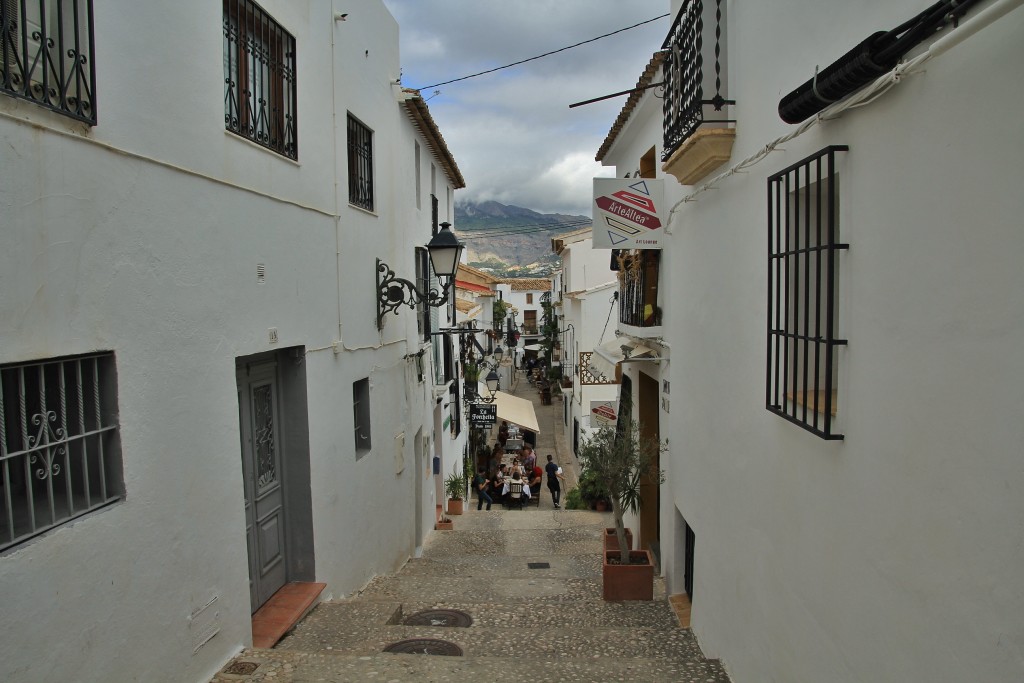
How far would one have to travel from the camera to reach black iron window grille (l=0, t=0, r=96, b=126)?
3.42m

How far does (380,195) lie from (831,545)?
7.60 metres

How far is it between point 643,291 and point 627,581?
150 inches

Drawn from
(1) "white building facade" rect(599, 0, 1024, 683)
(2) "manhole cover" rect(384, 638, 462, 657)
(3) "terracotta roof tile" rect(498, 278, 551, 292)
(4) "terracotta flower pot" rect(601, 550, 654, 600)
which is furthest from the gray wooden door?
(3) "terracotta roof tile" rect(498, 278, 551, 292)

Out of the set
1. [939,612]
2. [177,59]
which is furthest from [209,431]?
Result: [939,612]

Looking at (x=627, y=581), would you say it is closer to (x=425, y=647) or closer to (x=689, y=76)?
(x=425, y=647)

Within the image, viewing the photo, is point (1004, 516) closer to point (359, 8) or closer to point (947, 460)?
point (947, 460)

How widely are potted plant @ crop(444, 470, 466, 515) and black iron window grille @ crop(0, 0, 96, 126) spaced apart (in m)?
13.6

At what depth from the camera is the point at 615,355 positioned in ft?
35.9

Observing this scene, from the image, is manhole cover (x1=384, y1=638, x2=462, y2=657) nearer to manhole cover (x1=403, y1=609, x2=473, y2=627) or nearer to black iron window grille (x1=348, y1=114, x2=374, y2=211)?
manhole cover (x1=403, y1=609, x2=473, y2=627)

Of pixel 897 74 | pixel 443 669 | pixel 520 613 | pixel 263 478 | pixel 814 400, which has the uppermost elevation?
pixel 897 74

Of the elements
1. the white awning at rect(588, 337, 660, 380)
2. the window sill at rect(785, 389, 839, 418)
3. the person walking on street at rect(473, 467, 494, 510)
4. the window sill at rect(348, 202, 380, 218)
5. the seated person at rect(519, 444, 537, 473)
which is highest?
the window sill at rect(348, 202, 380, 218)

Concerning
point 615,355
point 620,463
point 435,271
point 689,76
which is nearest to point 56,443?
point 689,76

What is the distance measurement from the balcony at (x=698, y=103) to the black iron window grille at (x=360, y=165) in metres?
3.96

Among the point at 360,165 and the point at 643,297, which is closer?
the point at 360,165
